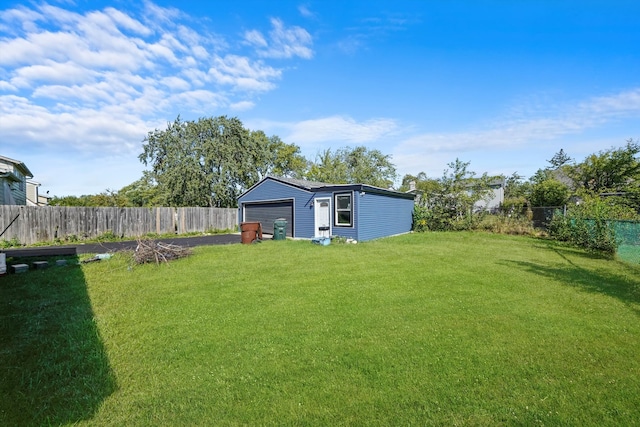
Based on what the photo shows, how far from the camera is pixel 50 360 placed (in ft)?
10.4

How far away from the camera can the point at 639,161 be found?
16438 mm

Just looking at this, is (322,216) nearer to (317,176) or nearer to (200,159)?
(200,159)

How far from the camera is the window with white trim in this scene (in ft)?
44.9

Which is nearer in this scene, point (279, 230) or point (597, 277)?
point (597, 277)

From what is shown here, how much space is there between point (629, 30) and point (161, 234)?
22.7 meters

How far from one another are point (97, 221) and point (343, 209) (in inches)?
506

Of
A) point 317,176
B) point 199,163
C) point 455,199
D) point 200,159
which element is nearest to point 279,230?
point 455,199

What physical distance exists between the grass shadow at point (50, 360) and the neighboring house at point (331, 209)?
10186mm

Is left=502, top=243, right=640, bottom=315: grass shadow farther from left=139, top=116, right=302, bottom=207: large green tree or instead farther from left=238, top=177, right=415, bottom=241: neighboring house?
left=139, top=116, right=302, bottom=207: large green tree

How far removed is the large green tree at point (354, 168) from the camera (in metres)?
32.7

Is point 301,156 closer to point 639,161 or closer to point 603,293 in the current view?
point 639,161

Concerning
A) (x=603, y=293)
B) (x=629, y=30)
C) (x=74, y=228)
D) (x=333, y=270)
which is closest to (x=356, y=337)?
(x=333, y=270)

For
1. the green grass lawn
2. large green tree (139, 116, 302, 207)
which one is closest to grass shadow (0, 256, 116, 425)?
the green grass lawn

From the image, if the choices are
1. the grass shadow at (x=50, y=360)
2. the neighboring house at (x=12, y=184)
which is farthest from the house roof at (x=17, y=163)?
the grass shadow at (x=50, y=360)
